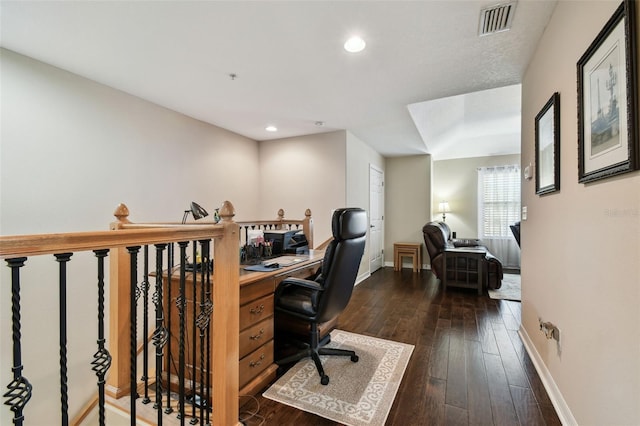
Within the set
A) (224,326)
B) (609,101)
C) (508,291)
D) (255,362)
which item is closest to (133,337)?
(224,326)

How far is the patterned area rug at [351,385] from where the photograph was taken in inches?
66.9

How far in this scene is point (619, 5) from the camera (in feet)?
3.46

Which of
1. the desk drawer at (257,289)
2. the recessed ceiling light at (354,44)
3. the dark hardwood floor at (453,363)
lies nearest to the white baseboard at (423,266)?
the dark hardwood floor at (453,363)

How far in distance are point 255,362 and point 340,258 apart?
0.95 m

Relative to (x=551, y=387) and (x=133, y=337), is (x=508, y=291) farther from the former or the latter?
(x=133, y=337)

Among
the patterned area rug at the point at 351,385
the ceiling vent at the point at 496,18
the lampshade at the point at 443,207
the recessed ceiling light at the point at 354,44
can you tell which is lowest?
the patterned area rug at the point at 351,385

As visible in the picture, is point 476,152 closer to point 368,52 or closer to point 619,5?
point 368,52

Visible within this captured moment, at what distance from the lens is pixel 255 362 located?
6.31 ft

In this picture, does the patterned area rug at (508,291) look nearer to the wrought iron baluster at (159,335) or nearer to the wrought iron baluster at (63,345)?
the wrought iron baluster at (159,335)

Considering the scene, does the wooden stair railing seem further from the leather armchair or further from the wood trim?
the leather armchair

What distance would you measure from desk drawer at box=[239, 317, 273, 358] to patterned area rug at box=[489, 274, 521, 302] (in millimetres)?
3424

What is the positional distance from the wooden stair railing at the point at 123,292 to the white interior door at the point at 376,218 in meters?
4.02

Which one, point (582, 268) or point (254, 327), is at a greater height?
point (582, 268)

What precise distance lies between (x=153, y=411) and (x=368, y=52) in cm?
290
